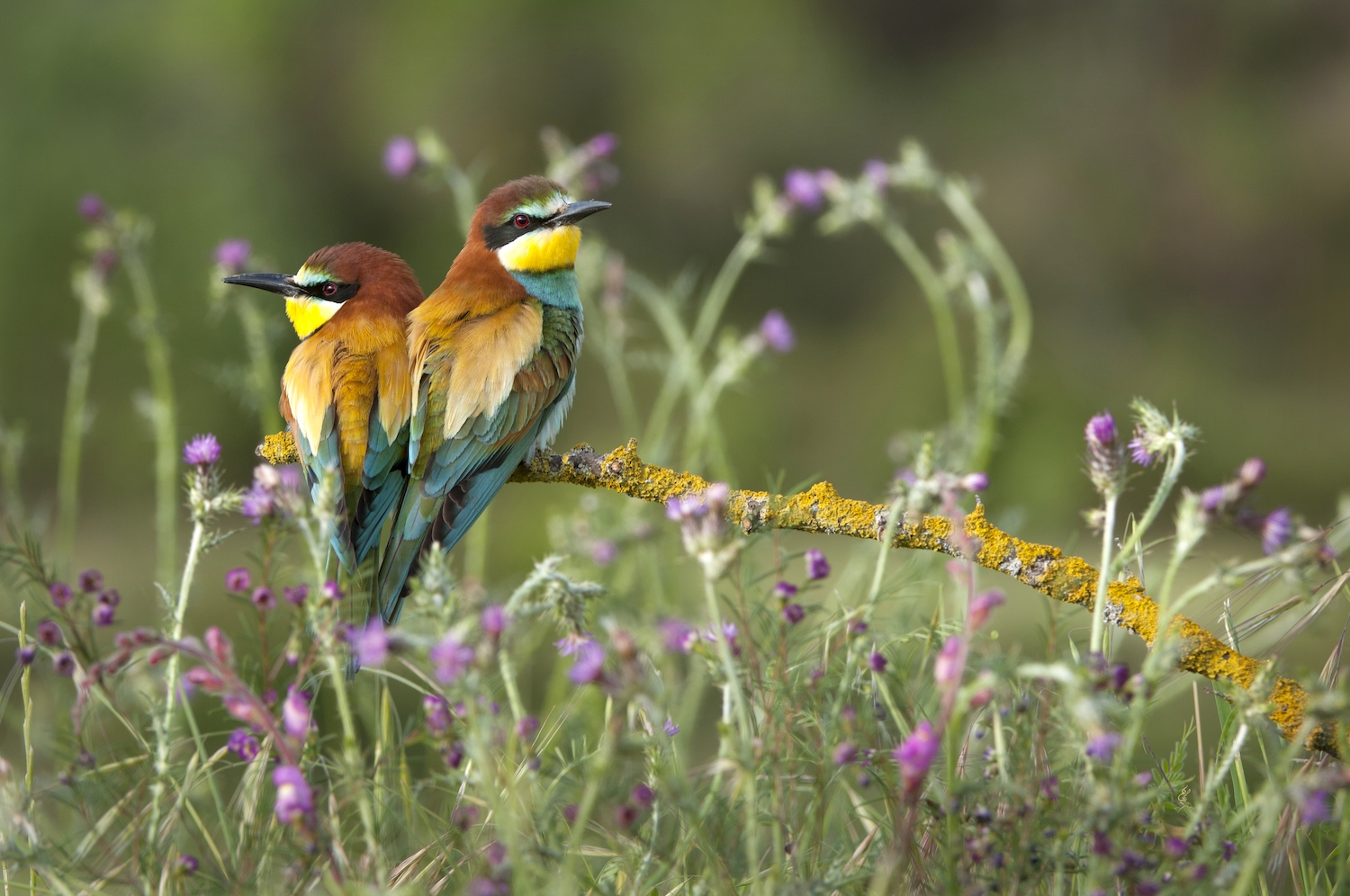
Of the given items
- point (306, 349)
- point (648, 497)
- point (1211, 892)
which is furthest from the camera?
point (306, 349)

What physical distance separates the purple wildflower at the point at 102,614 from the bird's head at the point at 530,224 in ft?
2.54

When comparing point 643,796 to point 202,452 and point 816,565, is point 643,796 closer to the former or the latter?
point 816,565

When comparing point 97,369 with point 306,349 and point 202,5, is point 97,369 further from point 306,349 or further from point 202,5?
point 306,349

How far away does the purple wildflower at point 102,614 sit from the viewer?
0.78 m

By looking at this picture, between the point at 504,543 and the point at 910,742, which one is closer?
the point at 910,742

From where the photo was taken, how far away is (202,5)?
4.49 meters

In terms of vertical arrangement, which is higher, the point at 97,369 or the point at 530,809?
the point at 97,369

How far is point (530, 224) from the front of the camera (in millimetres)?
1469

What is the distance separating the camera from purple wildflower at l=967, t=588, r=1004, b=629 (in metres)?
0.61

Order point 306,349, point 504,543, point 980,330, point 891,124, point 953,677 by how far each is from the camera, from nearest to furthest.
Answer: point 953,677, point 306,349, point 980,330, point 504,543, point 891,124

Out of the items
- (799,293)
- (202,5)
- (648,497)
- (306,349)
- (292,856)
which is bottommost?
(292,856)

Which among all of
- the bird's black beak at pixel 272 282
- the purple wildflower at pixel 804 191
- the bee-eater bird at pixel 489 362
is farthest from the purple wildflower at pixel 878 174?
the bird's black beak at pixel 272 282

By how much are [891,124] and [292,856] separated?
434 centimetres

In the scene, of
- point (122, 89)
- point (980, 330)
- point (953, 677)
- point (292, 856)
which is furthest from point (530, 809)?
point (122, 89)
